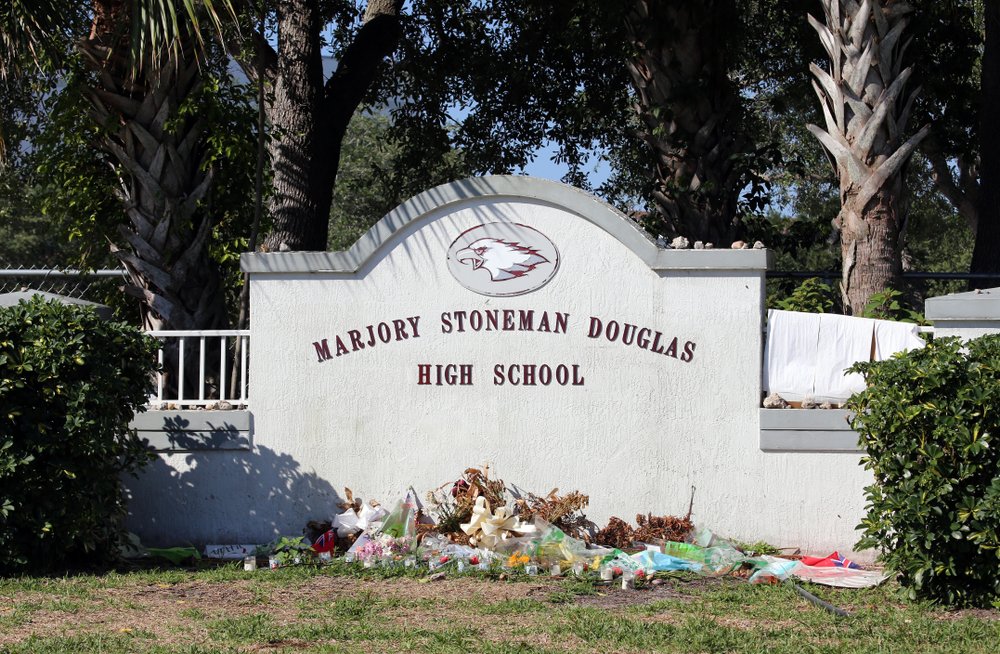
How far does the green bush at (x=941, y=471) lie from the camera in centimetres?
675

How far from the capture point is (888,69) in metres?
9.02

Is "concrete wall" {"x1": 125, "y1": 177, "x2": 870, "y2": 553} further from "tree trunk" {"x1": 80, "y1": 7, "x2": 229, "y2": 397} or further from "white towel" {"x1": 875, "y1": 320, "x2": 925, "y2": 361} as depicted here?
"tree trunk" {"x1": 80, "y1": 7, "x2": 229, "y2": 397}

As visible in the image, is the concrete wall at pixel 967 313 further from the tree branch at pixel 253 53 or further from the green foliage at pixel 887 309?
the tree branch at pixel 253 53

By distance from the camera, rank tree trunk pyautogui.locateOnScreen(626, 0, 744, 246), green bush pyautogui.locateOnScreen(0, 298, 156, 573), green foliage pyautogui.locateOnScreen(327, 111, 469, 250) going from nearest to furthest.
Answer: green bush pyautogui.locateOnScreen(0, 298, 156, 573), tree trunk pyautogui.locateOnScreen(626, 0, 744, 246), green foliage pyautogui.locateOnScreen(327, 111, 469, 250)

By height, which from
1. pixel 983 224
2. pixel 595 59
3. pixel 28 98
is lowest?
pixel 983 224

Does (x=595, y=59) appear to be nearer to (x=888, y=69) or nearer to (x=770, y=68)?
(x=770, y=68)

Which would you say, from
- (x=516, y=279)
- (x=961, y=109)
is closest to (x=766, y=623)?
(x=516, y=279)

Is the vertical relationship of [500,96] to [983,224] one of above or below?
above

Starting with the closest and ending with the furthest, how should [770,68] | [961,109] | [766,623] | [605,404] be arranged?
1. [766,623]
2. [605,404]
3. [961,109]
4. [770,68]

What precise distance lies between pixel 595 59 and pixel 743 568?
8.90 meters

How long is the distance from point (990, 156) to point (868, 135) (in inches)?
190

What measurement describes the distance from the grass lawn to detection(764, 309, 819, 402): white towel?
4.89 feet

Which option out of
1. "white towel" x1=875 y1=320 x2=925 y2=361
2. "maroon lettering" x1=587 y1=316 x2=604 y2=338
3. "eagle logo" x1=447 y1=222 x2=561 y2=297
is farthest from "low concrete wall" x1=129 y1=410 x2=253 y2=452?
"white towel" x1=875 y1=320 x2=925 y2=361

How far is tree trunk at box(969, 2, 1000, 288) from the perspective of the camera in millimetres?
12867
